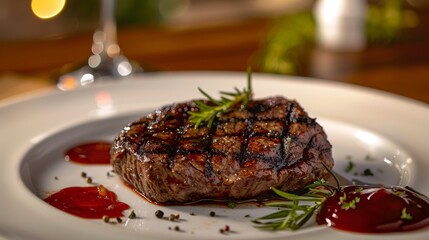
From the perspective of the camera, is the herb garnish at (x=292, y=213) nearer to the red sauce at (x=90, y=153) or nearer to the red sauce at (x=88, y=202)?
the red sauce at (x=88, y=202)

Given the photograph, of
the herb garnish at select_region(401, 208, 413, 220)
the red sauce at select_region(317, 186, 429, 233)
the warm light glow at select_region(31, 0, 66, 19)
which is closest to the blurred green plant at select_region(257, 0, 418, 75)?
the red sauce at select_region(317, 186, 429, 233)

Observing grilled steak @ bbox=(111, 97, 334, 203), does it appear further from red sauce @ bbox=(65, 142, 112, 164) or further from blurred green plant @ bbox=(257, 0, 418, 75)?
blurred green plant @ bbox=(257, 0, 418, 75)

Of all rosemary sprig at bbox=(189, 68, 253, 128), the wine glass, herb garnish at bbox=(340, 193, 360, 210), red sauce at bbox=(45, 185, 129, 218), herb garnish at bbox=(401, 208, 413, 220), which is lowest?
red sauce at bbox=(45, 185, 129, 218)

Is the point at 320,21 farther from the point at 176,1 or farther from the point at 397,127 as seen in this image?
the point at 176,1

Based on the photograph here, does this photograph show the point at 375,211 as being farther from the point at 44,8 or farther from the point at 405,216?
the point at 44,8

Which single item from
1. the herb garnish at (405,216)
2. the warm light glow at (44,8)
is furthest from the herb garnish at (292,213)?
the warm light glow at (44,8)

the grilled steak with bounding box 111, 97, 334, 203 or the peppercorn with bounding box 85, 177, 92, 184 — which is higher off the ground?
the grilled steak with bounding box 111, 97, 334, 203

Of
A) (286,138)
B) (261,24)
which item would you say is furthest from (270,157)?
(261,24)
